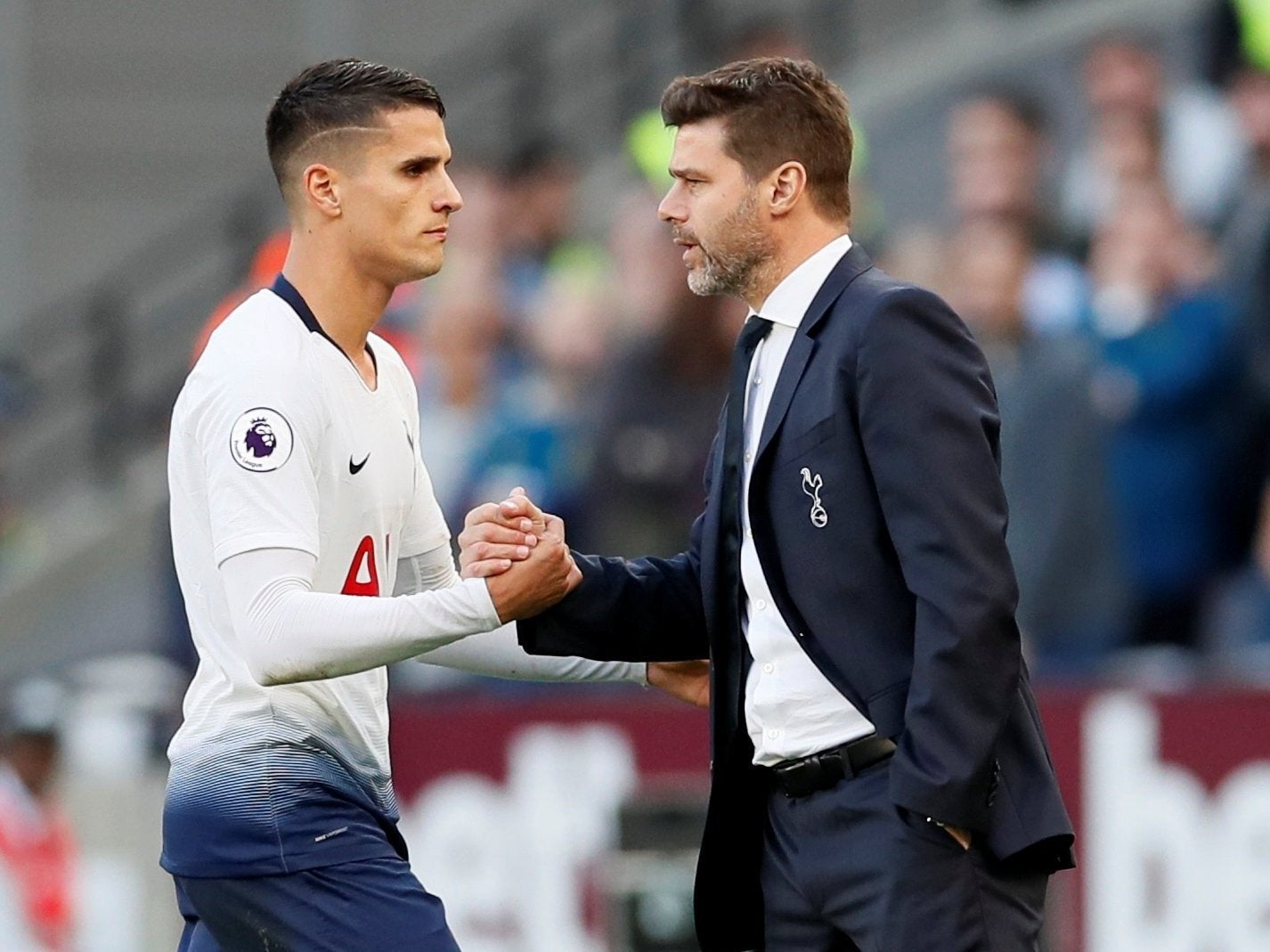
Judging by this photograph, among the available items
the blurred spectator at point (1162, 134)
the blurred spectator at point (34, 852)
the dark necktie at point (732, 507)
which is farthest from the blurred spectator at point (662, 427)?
the dark necktie at point (732, 507)

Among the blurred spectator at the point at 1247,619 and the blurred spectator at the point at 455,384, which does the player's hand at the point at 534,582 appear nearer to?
the blurred spectator at the point at 1247,619

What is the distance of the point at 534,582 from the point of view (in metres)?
4.75

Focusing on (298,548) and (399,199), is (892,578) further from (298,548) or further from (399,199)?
(399,199)

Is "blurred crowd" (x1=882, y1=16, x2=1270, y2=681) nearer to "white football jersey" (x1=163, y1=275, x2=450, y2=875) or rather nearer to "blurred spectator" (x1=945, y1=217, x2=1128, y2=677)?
"blurred spectator" (x1=945, y1=217, x2=1128, y2=677)

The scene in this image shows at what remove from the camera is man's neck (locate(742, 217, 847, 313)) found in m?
4.72

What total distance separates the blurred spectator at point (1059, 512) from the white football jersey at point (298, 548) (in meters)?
4.01

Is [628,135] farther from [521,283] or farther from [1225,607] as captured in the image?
[1225,607]

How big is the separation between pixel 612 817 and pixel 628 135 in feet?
17.8

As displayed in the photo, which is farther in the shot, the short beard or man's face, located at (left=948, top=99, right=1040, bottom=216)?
man's face, located at (left=948, top=99, right=1040, bottom=216)

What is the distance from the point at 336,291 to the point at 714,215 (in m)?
0.75

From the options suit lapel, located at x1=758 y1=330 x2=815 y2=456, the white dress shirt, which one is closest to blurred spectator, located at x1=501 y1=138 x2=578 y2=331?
the white dress shirt

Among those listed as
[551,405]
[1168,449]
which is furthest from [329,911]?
[551,405]

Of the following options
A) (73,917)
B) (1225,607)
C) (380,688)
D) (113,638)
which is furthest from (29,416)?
(380,688)

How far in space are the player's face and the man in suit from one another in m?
0.46
